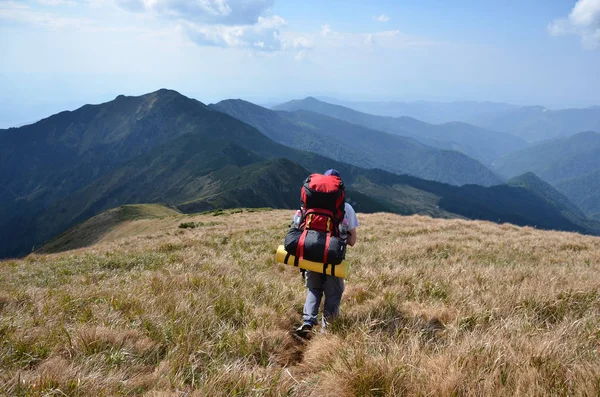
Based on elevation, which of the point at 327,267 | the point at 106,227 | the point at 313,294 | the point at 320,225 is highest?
the point at 320,225

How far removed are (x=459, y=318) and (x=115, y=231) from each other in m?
51.2

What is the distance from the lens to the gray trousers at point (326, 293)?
200 inches

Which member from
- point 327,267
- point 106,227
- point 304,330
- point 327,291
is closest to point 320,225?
point 327,267

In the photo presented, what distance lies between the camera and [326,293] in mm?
5223

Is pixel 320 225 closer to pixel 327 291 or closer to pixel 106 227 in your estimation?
pixel 327 291

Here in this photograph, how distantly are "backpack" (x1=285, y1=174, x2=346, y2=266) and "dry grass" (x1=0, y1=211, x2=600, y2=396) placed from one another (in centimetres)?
100

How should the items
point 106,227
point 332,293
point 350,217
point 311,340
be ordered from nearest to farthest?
point 311,340 → point 332,293 → point 350,217 → point 106,227

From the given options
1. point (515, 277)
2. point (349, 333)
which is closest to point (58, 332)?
point (349, 333)

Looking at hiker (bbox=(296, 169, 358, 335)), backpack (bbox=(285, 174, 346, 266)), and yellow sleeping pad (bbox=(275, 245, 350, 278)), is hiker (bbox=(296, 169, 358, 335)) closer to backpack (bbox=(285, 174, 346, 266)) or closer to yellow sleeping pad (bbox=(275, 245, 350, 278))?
backpack (bbox=(285, 174, 346, 266))

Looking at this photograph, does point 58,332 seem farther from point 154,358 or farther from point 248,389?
point 248,389

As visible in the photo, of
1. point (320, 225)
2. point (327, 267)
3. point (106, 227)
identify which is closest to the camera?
point (327, 267)

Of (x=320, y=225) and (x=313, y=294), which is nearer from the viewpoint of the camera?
(x=320, y=225)

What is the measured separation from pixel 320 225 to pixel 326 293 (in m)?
1.12

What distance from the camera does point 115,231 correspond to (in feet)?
154
